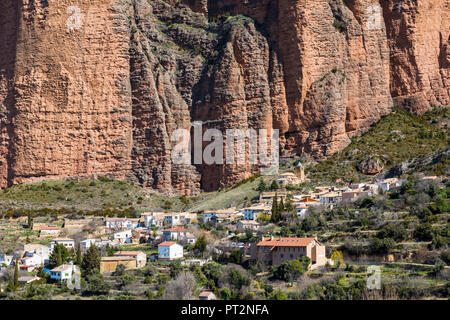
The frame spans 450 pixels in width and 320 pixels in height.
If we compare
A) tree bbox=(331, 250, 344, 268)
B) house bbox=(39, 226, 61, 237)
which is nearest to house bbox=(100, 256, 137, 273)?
tree bbox=(331, 250, 344, 268)

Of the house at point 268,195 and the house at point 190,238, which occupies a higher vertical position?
the house at point 268,195

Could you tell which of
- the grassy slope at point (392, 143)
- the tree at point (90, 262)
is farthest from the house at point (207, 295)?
the grassy slope at point (392, 143)

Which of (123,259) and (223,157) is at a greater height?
(223,157)

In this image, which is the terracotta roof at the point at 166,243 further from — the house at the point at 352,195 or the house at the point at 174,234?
the house at the point at 352,195

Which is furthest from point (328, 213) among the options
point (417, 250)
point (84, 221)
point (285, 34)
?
point (285, 34)

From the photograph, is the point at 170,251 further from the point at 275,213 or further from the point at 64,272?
the point at 275,213

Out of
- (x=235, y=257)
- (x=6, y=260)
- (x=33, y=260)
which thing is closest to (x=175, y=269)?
(x=235, y=257)
